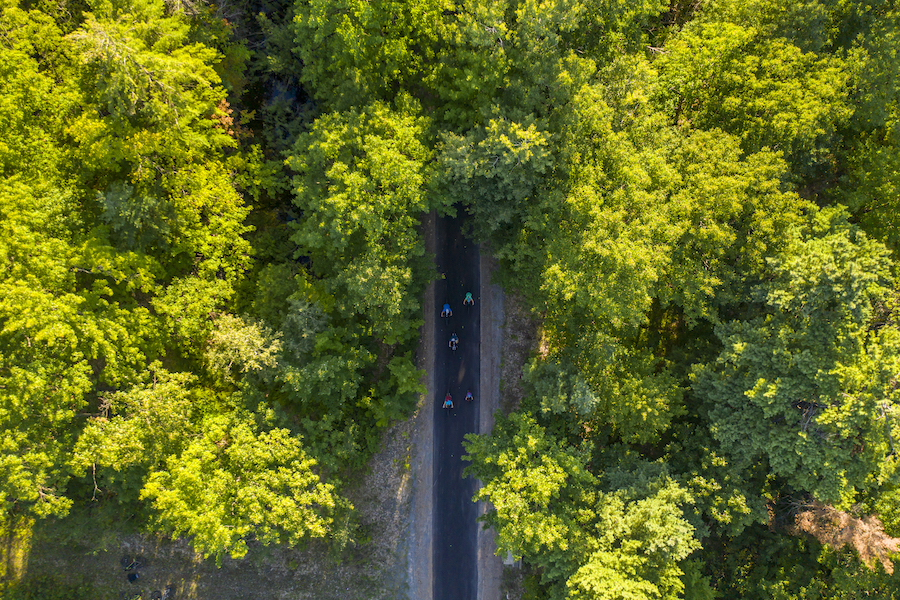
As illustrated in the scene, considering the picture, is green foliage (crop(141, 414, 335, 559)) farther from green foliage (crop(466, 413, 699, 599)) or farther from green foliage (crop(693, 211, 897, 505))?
green foliage (crop(693, 211, 897, 505))

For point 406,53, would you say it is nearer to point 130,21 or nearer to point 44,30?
point 130,21

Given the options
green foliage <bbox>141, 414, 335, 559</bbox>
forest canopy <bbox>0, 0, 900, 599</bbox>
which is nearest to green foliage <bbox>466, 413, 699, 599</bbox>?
forest canopy <bbox>0, 0, 900, 599</bbox>

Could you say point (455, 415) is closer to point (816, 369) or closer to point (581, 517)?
point (581, 517)

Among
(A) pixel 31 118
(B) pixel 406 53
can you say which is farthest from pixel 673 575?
(A) pixel 31 118

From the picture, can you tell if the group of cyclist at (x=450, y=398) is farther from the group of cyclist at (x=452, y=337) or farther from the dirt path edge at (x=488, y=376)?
the dirt path edge at (x=488, y=376)

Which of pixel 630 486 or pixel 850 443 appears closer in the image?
pixel 850 443
